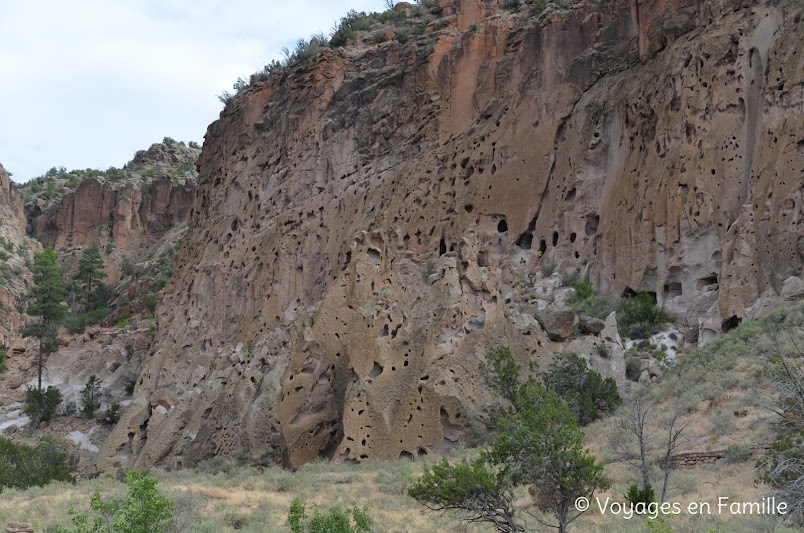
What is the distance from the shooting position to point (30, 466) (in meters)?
29.9

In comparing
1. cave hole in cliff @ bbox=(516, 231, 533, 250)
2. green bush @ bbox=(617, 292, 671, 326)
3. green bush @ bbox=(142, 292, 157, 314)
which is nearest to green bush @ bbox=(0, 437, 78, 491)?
green bush @ bbox=(617, 292, 671, 326)

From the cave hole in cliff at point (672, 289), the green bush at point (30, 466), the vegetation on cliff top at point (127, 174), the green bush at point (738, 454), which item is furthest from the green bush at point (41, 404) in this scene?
the vegetation on cliff top at point (127, 174)

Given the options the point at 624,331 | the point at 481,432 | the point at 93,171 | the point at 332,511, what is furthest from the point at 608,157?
the point at 93,171

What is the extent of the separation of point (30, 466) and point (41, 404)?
19717mm

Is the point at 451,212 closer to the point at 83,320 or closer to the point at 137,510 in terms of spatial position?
the point at 137,510

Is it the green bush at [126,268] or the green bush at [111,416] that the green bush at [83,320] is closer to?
the green bush at [126,268]

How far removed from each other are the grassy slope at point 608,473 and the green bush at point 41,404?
864 inches

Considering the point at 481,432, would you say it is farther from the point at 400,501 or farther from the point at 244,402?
the point at 244,402

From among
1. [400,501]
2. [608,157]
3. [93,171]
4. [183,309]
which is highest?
[93,171]

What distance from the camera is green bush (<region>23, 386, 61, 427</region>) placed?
48281mm

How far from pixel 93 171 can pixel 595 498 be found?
3781 inches

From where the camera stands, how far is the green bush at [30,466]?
28.0 metres

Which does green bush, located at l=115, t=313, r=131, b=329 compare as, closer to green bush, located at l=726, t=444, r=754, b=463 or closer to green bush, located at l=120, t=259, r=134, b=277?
green bush, located at l=120, t=259, r=134, b=277

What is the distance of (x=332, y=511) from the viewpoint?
47.2ft
